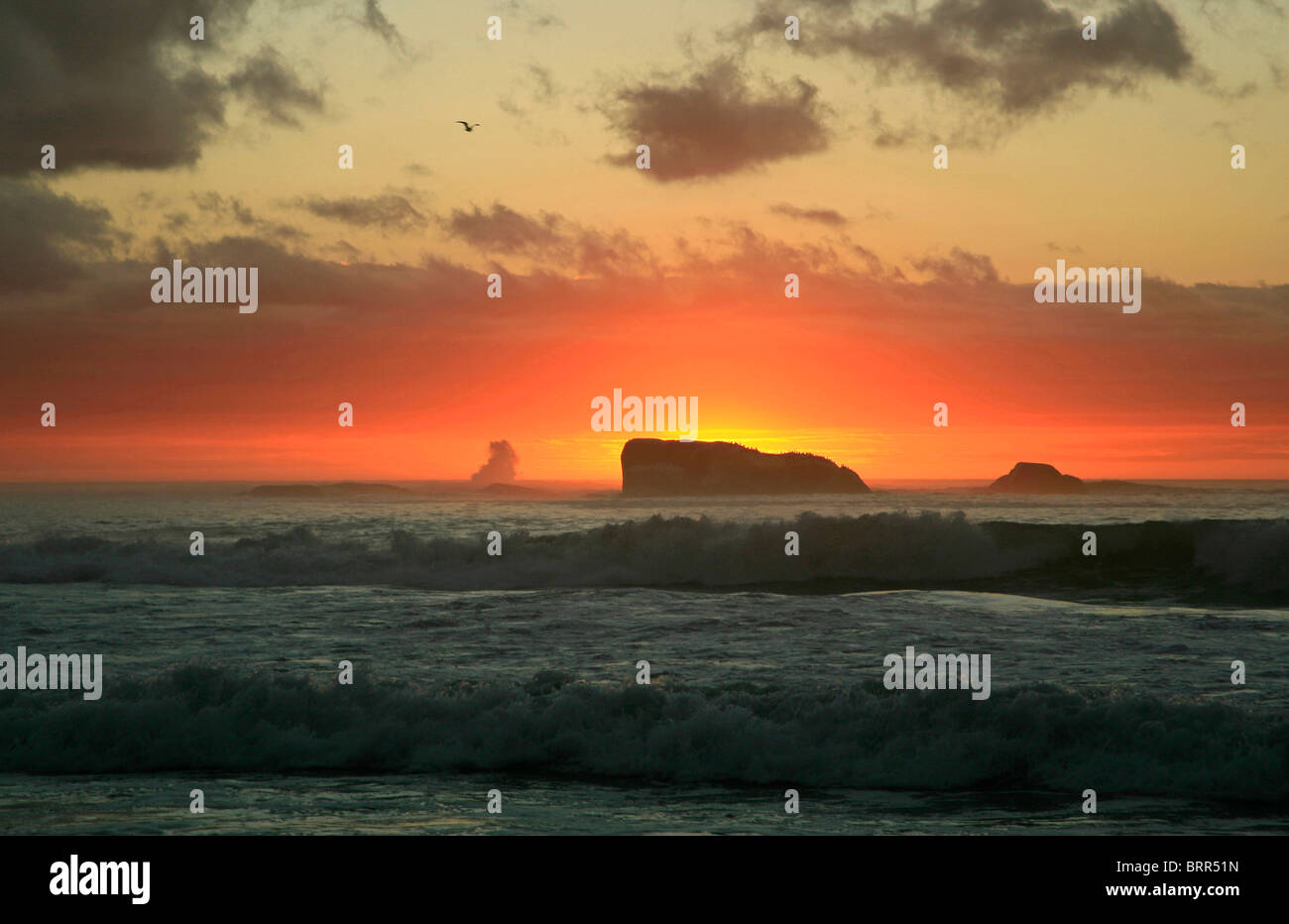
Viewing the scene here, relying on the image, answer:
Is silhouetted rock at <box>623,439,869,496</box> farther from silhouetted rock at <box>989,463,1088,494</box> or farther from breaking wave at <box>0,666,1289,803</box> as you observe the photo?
breaking wave at <box>0,666,1289,803</box>

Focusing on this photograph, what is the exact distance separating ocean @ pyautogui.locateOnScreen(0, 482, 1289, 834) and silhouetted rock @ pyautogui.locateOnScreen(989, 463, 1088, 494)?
70.6 metres

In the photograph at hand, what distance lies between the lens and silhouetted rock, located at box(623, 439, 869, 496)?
119062mm

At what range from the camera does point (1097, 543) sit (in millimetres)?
34969

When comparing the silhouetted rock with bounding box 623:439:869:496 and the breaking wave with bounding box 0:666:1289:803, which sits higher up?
the silhouetted rock with bounding box 623:439:869:496

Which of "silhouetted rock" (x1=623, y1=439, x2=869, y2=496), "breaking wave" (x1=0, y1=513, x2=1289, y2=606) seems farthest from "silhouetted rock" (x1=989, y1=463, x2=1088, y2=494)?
"breaking wave" (x1=0, y1=513, x2=1289, y2=606)

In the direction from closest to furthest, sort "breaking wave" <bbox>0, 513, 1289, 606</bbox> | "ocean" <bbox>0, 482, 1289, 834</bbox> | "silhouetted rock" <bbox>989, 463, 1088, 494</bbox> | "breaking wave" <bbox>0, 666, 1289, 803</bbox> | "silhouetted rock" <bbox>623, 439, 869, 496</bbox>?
"ocean" <bbox>0, 482, 1289, 834</bbox>, "breaking wave" <bbox>0, 666, 1289, 803</bbox>, "breaking wave" <bbox>0, 513, 1289, 606</bbox>, "silhouetted rock" <bbox>989, 463, 1088, 494</bbox>, "silhouetted rock" <bbox>623, 439, 869, 496</bbox>

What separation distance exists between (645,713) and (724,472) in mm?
108963

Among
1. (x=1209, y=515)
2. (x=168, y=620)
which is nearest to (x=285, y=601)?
(x=168, y=620)

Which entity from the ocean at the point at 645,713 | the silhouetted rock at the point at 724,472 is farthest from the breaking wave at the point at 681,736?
the silhouetted rock at the point at 724,472

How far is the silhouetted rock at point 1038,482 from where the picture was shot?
316 feet

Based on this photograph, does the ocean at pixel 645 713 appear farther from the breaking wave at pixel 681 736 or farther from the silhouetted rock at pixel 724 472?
the silhouetted rock at pixel 724 472

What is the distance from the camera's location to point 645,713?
13.0 meters
